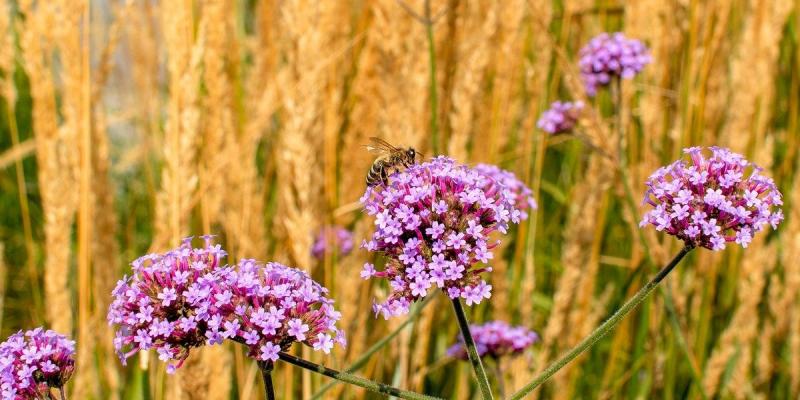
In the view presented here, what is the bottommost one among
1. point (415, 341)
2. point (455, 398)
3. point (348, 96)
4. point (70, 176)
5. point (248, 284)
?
point (455, 398)

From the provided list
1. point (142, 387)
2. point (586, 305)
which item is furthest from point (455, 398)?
point (142, 387)

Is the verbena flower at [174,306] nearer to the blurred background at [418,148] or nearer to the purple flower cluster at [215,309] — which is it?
the purple flower cluster at [215,309]

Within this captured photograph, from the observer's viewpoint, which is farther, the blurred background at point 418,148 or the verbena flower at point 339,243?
the verbena flower at point 339,243

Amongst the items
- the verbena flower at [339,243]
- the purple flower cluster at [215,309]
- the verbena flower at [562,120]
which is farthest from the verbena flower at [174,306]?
the verbena flower at [339,243]

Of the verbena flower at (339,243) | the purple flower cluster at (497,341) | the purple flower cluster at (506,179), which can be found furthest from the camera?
the verbena flower at (339,243)

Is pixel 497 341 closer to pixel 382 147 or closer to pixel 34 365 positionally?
pixel 382 147

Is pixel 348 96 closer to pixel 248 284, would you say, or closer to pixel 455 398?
pixel 455 398
